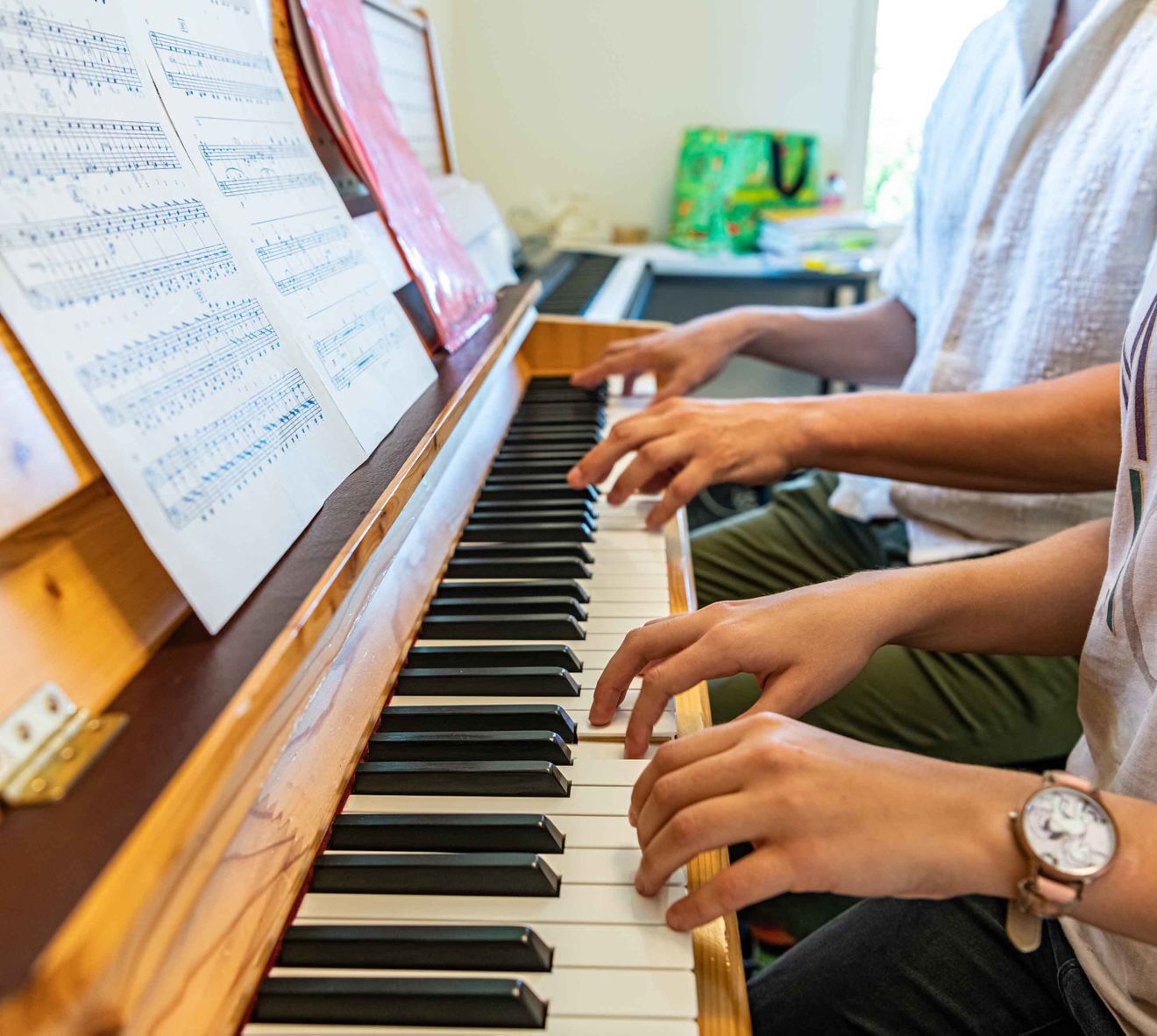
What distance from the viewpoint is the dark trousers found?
0.86 metres

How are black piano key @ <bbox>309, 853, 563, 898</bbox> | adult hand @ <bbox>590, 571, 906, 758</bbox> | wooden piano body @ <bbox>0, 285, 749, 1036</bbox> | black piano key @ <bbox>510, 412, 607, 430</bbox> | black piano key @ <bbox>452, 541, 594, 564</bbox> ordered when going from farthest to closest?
black piano key @ <bbox>510, 412, 607, 430</bbox> < black piano key @ <bbox>452, 541, 594, 564</bbox> < adult hand @ <bbox>590, 571, 906, 758</bbox> < black piano key @ <bbox>309, 853, 563, 898</bbox> < wooden piano body @ <bbox>0, 285, 749, 1036</bbox>

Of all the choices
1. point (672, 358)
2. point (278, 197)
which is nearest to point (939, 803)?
point (278, 197)

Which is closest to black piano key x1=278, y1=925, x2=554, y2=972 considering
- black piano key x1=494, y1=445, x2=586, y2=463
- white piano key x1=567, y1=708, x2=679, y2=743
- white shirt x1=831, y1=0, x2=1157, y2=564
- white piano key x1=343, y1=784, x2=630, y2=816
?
white piano key x1=343, y1=784, x2=630, y2=816

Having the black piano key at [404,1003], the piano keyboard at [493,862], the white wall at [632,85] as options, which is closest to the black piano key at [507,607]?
the piano keyboard at [493,862]

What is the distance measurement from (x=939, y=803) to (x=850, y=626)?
217 mm

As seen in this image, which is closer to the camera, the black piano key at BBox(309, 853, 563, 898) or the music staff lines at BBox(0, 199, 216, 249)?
the music staff lines at BBox(0, 199, 216, 249)

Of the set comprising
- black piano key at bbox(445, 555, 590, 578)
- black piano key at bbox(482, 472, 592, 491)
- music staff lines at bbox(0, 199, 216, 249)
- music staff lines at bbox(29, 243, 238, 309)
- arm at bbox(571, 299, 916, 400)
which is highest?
music staff lines at bbox(0, 199, 216, 249)

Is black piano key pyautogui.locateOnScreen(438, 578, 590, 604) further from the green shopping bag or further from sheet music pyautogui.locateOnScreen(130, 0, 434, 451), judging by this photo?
the green shopping bag

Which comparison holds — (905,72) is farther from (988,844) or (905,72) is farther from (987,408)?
(988,844)

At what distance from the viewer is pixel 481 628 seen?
958 mm

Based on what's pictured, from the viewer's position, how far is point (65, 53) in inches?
25.0

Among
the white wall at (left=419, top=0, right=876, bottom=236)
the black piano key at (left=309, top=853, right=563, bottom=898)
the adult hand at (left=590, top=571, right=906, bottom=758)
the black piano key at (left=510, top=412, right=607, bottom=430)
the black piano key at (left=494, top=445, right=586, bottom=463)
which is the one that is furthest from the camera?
the white wall at (left=419, top=0, right=876, bottom=236)

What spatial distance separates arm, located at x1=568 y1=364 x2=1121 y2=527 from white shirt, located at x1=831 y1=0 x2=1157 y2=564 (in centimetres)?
15

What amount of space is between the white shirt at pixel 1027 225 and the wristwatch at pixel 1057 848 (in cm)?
86
